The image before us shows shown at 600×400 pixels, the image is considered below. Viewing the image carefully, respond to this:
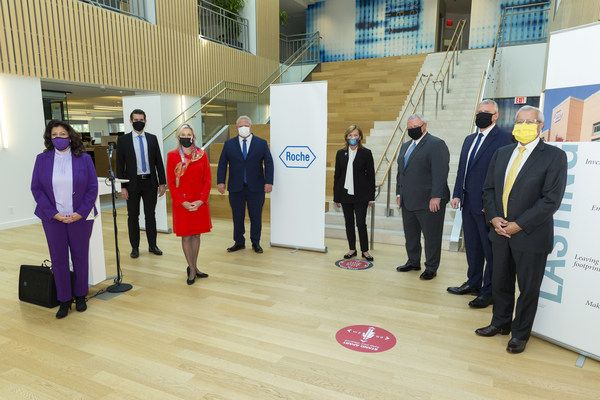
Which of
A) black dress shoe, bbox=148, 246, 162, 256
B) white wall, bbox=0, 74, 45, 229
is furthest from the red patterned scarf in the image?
white wall, bbox=0, 74, 45, 229

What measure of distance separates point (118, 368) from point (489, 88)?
8917 millimetres

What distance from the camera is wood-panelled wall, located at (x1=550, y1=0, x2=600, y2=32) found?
3.90 m

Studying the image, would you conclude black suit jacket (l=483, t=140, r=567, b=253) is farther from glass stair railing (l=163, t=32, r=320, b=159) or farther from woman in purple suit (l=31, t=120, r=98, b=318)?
glass stair railing (l=163, t=32, r=320, b=159)

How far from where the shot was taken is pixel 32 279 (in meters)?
3.62

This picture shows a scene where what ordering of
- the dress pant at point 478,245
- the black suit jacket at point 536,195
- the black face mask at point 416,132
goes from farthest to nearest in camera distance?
the black face mask at point 416,132 → the dress pant at point 478,245 → the black suit jacket at point 536,195

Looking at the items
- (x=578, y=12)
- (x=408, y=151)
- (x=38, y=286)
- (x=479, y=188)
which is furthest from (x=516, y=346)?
(x=578, y=12)

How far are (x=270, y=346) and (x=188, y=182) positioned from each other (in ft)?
5.90

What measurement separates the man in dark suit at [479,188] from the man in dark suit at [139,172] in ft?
11.8

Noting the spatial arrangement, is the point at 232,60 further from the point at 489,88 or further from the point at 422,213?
the point at 422,213

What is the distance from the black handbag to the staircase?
3.07m

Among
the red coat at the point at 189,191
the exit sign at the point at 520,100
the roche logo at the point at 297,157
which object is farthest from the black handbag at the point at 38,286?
the exit sign at the point at 520,100

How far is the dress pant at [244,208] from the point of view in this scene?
204 inches

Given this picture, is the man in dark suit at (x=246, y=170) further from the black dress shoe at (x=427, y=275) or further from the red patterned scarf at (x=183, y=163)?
the black dress shoe at (x=427, y=275)

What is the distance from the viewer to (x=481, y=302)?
3512 millimetres
